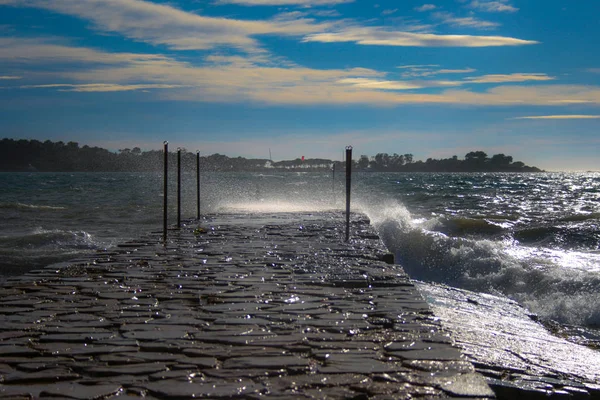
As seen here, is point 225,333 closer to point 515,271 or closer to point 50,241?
point 515,271

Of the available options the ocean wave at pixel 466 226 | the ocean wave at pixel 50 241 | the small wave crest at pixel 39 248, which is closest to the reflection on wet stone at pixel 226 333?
the small wave crest at pixel 39 248

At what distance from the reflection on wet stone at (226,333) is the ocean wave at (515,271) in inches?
175

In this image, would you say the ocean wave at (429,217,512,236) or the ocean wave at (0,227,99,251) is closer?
the ocean wave at (0,227,99,251)

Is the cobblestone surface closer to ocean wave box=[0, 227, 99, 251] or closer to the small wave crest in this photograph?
the small wave crest

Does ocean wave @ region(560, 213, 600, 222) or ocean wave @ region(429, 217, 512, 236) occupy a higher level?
ocean wave @ region(560, 213, 600, 222)

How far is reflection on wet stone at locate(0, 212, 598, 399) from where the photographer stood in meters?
3.39

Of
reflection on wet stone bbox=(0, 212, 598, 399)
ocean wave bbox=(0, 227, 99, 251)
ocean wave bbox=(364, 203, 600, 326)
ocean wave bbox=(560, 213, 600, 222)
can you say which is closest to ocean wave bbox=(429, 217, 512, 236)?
ocean wave bbox=(560, 213, 600, 222)

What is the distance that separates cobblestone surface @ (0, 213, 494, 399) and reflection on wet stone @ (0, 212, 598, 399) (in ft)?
0.03

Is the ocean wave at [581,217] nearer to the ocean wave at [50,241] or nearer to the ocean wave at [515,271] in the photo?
the ocean wave at [515,271]

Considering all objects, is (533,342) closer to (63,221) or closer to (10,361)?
(10,361)

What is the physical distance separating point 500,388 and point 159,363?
2323mm

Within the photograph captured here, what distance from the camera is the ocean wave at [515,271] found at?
10.2 metres

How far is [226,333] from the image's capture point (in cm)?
433

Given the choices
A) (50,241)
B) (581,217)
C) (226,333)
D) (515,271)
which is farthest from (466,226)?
(226,333)
